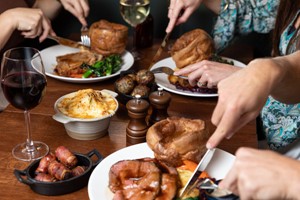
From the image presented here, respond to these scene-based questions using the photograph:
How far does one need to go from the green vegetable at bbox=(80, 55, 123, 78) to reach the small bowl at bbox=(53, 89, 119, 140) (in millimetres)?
423

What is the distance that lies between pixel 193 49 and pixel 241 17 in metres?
0.55

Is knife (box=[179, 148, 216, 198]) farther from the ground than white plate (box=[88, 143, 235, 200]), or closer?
farther from the ground

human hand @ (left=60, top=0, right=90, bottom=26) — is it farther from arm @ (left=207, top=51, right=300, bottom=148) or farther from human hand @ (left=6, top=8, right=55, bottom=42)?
arm @ (left=207, top=51, right=300, bottom=148)

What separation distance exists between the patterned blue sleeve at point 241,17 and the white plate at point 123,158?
105 centimetres

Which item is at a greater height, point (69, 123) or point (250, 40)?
point (69, 123)

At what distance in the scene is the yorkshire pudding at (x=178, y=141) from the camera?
3.80 feet

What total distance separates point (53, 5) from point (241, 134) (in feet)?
4.36

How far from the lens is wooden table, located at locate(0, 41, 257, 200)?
44.9 inches

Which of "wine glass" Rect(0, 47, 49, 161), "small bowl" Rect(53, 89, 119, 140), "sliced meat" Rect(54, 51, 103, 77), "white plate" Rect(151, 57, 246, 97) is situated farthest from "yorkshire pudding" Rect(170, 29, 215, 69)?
"wine glass" Rect(0, 47, 49, 161)

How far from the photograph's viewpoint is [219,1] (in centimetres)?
215

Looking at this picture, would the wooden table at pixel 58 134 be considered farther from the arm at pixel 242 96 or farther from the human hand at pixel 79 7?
the human hand at pixel 79 7

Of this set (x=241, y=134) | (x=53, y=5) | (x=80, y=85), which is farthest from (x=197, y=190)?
(x=53, y=5)

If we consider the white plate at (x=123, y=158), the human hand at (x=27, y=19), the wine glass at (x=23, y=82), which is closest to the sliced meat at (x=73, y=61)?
the human hand at (x=27, y=19)

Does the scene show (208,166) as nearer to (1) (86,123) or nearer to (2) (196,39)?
(1) (86,123)
